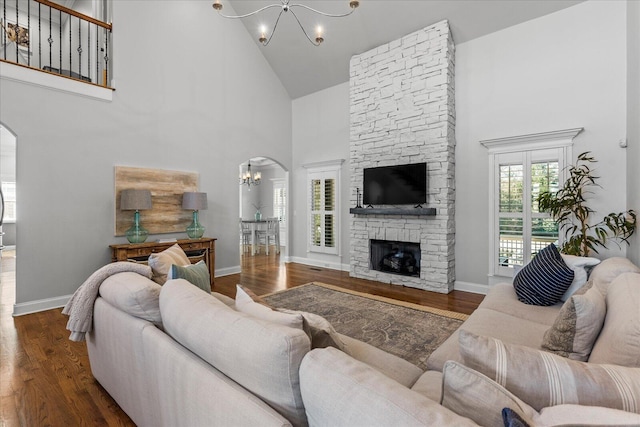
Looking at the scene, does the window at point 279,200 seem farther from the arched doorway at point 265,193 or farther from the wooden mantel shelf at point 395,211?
the wooden mantel shelf at point 395,211

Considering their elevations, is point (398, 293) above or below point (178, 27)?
below

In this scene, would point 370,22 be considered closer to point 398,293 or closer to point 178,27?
point 178,27

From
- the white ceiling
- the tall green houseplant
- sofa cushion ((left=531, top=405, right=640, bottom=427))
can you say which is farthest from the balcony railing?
the tall green houseplant

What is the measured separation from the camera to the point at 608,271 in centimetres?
209

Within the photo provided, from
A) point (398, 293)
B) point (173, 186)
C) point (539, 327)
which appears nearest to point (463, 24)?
point (398, 293)

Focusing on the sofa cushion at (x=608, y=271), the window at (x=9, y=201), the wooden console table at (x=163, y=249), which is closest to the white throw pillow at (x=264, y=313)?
the sofa cushion at (x=608, y=271)

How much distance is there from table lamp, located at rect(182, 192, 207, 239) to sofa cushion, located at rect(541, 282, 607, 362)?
188 inches

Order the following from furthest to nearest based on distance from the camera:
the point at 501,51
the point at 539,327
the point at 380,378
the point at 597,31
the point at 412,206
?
1. the point at 412,206
2. the point at 501,51
3. the point at 597,31
4. the point at 539,327
5. the point at 380,378

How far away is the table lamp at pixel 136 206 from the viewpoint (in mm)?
4430

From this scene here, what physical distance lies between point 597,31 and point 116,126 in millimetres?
6323

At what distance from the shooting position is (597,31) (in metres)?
3.75

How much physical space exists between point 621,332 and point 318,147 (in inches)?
233

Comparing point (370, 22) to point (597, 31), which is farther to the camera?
point (370, 22)

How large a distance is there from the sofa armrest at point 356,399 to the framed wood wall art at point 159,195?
465 centimetres
